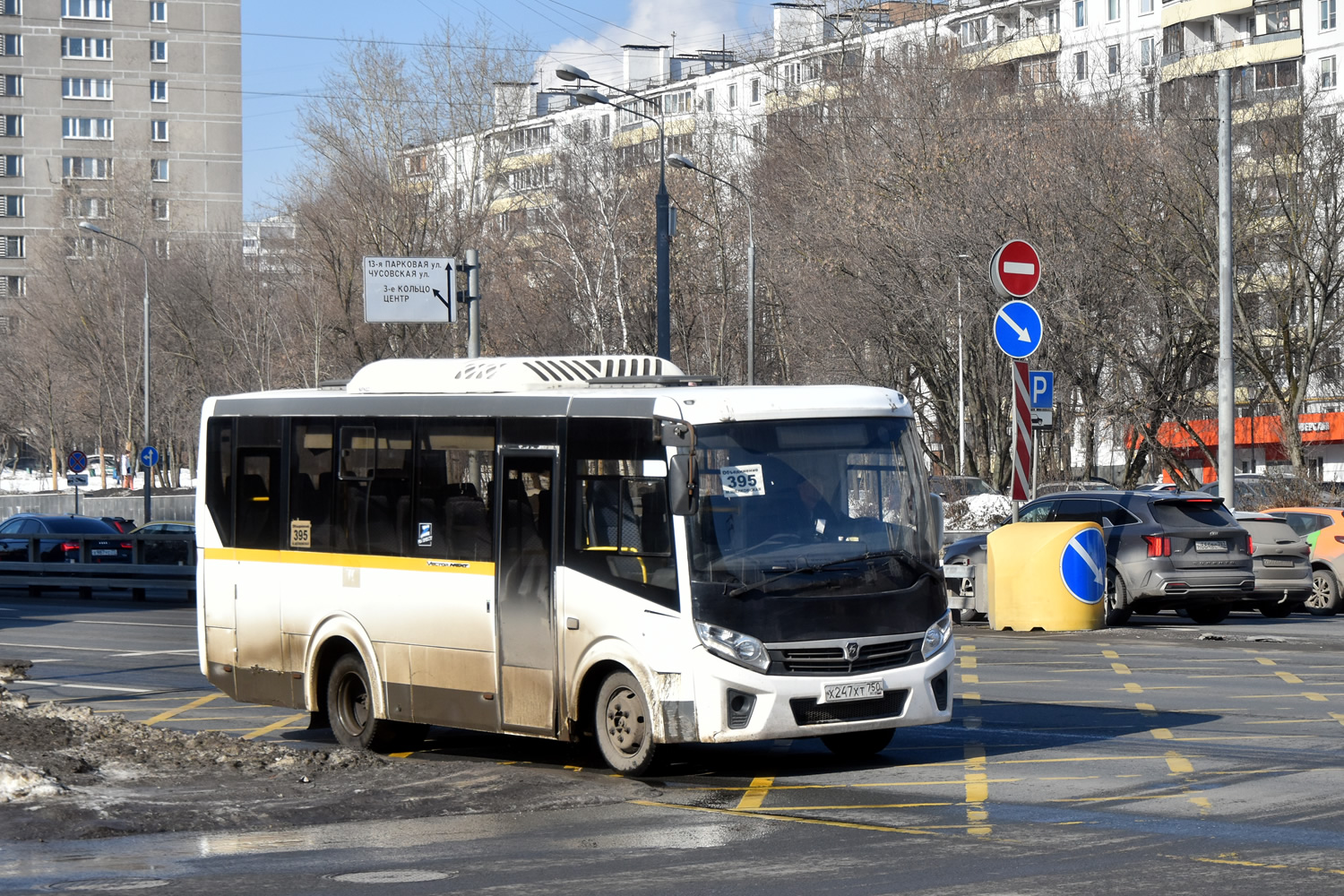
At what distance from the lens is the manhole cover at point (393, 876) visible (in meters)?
7.83

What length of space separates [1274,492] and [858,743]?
78.3 feet

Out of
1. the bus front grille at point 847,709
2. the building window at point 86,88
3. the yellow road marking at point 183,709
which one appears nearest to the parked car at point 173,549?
the yellow road marking at point 183,709

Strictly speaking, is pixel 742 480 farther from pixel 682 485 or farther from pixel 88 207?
pixel 88 207

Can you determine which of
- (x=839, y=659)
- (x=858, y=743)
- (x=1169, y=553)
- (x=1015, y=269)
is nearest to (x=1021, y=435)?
(x=1015, y=269)

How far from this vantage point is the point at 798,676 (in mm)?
10328

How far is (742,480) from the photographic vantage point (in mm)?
10516

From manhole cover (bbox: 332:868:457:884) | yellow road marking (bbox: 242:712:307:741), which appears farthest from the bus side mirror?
yellow road marking (bbox: 242:712:307:741)

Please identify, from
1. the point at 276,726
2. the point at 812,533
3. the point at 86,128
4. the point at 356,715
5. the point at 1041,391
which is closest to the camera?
the point at 812,533

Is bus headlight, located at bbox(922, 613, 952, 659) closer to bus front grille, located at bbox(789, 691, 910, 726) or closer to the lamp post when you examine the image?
bus front grille, located at bbox(789, 691, 910, 726)

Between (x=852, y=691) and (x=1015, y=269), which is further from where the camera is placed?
(x=1015, y=269)

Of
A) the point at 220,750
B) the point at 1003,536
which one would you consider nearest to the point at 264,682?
the point at 220,750

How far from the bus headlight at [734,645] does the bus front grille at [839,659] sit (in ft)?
0.26

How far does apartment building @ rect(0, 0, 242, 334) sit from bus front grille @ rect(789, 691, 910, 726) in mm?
104061

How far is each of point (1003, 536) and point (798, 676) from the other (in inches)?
434
